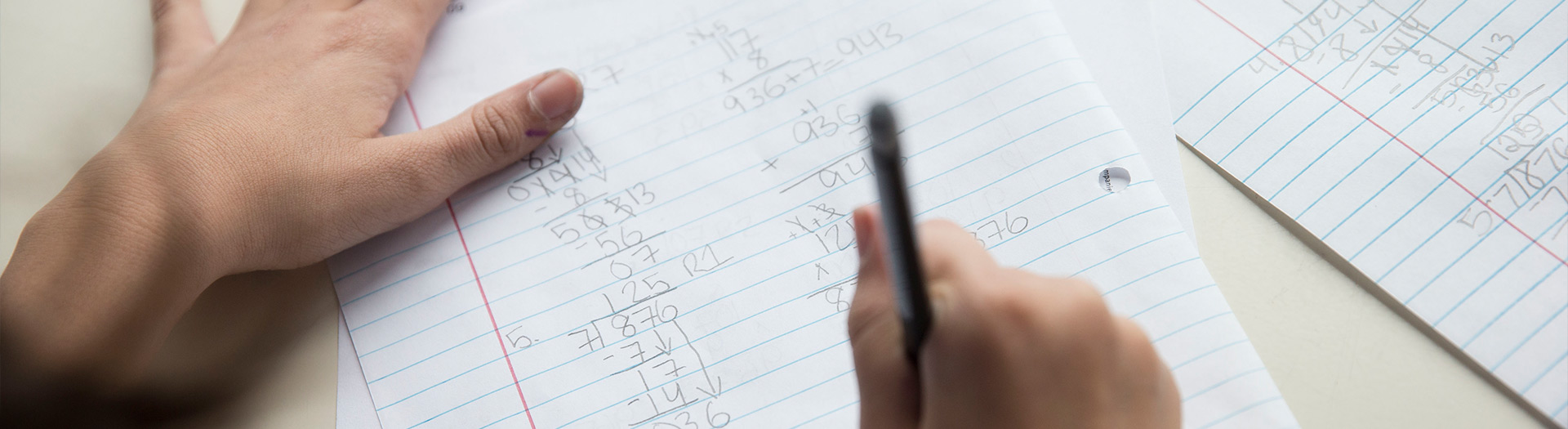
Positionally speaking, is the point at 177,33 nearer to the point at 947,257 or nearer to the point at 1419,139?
the point at 947,257

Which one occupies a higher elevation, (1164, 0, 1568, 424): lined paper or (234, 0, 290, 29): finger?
(234, 0, 290, 29): finger

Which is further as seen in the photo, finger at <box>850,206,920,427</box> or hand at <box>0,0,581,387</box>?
hand at <box>0,0,581,387</box>

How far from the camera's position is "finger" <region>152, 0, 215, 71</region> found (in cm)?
52

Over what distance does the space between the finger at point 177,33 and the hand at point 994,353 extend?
490 millimetres

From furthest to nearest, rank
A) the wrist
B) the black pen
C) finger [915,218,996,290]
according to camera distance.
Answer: the wrist
finger [915,218,996,290]
the black pen

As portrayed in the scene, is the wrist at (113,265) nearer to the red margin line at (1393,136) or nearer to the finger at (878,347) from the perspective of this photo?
the finger at (878,347)

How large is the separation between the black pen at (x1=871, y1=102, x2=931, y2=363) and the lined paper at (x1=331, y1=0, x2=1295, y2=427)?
16 centimetres

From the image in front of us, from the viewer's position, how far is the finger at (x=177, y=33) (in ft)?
1.69

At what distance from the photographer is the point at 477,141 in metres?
0.47

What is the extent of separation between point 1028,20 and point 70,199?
22.4 inches

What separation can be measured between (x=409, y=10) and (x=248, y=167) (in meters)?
0.14

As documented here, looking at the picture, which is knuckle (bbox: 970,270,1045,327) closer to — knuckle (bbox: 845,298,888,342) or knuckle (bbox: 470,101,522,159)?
knuckle (bbox: 845,298,888,342)

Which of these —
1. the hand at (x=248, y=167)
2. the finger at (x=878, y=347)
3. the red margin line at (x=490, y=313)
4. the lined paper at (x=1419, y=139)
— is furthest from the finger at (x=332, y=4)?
the lined paper at (x=1419, y=139)

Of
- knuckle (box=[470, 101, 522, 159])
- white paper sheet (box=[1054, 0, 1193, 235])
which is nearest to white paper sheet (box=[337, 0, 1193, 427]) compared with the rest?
white paper sheet (box=[1054, 0, 1193, 235])
